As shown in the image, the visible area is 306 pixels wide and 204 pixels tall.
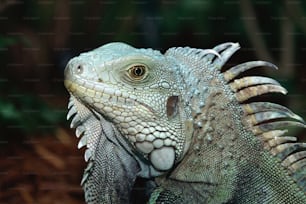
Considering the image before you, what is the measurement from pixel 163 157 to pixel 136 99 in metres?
0.20

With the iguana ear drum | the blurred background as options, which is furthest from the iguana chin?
the blurred background

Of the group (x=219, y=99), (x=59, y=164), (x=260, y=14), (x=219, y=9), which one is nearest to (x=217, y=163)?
(x=219, y=99)

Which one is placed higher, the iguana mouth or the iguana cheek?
the iguana mouth

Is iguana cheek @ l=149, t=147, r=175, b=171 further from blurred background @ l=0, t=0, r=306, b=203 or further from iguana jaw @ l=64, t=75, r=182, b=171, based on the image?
blurred background @ l=0, t=0, r=306, b=203

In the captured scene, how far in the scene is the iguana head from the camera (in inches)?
108

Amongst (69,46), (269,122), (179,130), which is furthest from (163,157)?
(69,46)

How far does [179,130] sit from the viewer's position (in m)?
2.76

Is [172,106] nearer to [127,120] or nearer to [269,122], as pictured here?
[127,120]

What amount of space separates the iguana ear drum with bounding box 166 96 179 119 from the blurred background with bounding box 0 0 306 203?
67.7 inches

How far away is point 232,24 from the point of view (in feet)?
15.9

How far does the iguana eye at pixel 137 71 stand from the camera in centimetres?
275

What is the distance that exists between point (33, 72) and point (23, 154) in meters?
0.49

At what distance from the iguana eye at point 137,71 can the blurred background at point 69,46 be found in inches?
67.6

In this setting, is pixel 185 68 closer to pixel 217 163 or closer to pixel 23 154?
pixel 217 163
